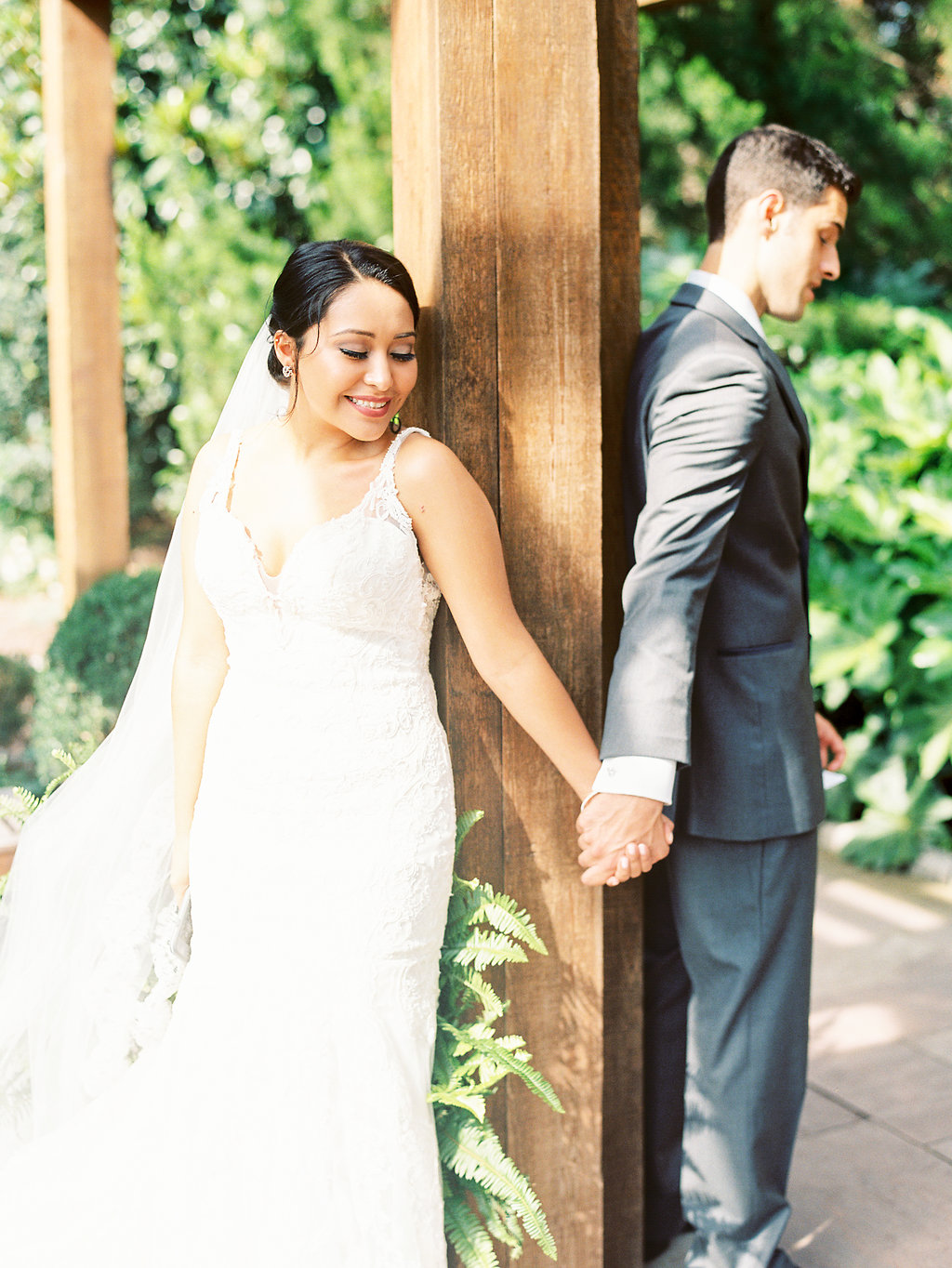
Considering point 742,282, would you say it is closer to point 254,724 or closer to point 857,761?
point 254,724

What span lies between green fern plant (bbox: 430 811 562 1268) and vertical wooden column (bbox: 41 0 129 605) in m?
3.07

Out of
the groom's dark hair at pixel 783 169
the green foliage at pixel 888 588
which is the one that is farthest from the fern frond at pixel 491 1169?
the green foliage at pixel 888 588

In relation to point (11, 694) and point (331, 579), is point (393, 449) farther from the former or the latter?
point (11, 694)

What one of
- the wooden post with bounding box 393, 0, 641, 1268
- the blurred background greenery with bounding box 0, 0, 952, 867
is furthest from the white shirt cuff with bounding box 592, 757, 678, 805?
the blurred background greenery with bounding box 0, 0, 952, 867

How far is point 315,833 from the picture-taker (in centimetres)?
176

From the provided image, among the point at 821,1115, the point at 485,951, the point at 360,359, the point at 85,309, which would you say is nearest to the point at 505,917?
the point at 485,951

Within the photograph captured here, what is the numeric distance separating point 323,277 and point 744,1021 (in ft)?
4.73

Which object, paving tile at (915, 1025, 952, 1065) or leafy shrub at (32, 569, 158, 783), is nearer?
paving tile at (915, 1025, 952, 1065)

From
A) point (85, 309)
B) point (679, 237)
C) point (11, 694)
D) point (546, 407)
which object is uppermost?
point (679, 237)

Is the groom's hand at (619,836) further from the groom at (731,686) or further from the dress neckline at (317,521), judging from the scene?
the dress neckline at (317,521)

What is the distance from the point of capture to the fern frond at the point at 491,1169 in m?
1.75

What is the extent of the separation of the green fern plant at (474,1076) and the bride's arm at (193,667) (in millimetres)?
450

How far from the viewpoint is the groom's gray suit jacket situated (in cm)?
186

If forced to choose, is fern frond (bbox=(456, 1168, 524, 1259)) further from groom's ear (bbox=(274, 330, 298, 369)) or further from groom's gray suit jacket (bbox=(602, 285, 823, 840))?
groom's ear (bbox=(274, 330, 298, 369))
